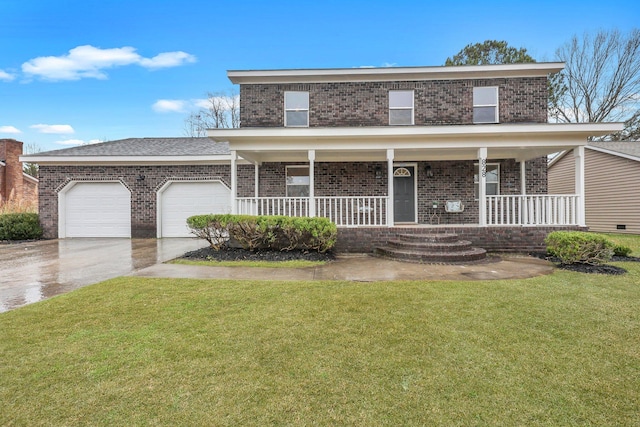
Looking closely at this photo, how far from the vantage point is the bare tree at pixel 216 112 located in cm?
2753

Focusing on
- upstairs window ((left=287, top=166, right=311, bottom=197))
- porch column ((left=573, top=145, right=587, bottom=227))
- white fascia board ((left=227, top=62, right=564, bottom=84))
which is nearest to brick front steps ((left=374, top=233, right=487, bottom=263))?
porch column ((left=573, top=145, right=587, bottom=227))

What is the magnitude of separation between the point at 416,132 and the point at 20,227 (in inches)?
592

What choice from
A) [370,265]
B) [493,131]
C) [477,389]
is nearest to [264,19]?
[493,131]

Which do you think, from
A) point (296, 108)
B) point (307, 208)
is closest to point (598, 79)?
point (296, 108)

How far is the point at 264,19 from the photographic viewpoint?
574 inches

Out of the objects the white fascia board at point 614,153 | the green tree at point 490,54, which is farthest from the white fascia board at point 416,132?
the green tree at point 490,54

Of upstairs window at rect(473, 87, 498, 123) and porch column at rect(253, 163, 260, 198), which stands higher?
upstairs window at rect(473, 87, 498, 123)

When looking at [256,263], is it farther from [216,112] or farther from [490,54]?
[490,54]

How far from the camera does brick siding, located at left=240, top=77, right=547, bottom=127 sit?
11.4 m

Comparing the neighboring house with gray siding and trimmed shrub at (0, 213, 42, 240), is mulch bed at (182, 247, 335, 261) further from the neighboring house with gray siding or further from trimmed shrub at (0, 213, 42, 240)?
the neighboring house with gray siding

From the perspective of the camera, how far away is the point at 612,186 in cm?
1491

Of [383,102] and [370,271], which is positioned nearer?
[370,271]

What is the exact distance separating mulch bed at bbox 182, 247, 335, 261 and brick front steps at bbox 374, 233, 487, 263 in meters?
1.66

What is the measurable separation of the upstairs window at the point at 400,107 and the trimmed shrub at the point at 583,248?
6.49m
